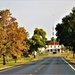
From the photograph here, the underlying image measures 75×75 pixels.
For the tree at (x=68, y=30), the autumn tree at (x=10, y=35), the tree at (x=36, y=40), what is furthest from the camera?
the tree at (x=36, y=40)

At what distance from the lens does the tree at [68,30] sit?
73.9 meters

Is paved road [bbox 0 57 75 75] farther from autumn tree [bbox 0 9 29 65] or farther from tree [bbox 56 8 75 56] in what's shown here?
tree [bbox 56 8 75 56]

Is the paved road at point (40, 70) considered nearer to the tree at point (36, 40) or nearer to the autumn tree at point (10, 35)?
the autumn tree at point (10, 35)

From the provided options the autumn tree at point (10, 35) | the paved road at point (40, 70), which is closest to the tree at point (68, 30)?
the autumn tree at point (10, 35)

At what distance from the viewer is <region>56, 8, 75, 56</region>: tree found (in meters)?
73.9

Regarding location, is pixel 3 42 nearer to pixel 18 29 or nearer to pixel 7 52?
pixel 7 52

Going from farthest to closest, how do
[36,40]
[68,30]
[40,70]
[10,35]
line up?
[36,40]
[68,30]
[10,35]
[40,70]

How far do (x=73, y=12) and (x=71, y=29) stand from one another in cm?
453

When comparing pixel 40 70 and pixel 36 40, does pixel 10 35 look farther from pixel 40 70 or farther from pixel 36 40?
pixel 36 40

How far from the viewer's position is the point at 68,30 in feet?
242

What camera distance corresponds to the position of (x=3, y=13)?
202 ft

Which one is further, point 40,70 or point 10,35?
point 10,35

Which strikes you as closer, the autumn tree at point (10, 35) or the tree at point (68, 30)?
the autumn tree at point (10, 35)

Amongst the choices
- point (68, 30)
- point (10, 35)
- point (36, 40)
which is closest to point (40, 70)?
point (10, 35)
